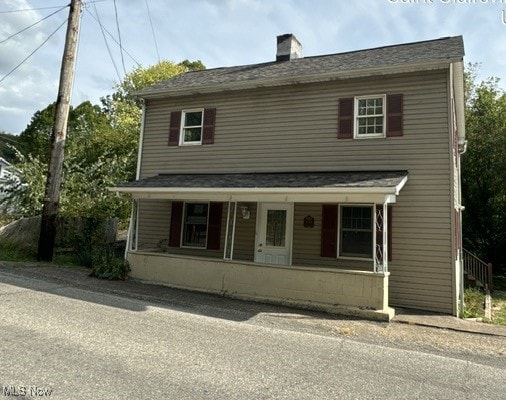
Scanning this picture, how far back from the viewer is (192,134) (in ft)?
40.9

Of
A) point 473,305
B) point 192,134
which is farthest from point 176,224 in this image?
point 473,305

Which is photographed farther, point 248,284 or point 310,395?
point 248,284

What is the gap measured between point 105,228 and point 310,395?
12006 mm

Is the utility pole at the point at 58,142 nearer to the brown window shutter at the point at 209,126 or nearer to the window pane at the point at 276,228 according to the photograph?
the brown window shutter at the point at 209,126

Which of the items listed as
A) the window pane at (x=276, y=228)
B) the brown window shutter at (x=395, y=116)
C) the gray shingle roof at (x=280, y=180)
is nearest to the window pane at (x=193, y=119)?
the gray shingle roof at (x=280, y=180)

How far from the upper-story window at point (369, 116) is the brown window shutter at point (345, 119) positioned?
136 millimetres

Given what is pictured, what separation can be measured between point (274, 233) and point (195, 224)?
260 cm

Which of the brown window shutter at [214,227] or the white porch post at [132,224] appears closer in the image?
the white porch post at [132,224]

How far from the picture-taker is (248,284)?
9062 millimetres

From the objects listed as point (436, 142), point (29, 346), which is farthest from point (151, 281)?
point (436, 142)

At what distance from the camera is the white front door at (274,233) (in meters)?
10.5

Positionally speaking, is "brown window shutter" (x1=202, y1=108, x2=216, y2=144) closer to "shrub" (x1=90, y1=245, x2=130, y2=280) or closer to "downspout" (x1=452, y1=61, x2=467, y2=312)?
"shrub" (x1=90, y1=245, x2=130, y2=280)

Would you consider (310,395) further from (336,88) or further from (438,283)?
(336,88)

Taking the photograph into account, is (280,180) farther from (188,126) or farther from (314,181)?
(188,126)
